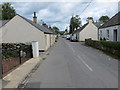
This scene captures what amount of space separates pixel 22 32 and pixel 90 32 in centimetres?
2988

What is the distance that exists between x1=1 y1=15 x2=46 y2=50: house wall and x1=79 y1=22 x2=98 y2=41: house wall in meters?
28.3

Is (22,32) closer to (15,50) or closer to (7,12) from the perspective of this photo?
(15,50)

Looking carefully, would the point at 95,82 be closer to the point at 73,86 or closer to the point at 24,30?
the point at 73,86

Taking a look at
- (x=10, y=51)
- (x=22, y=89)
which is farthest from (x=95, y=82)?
(x=10, y=51)

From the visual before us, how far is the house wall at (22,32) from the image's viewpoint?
23.2 meters

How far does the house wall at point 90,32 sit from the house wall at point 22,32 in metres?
28.3

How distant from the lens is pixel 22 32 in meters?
23.5

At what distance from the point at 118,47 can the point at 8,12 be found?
73867 mm

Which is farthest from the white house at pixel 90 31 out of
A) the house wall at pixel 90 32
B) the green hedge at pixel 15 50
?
the green hedge at pixel 15 50

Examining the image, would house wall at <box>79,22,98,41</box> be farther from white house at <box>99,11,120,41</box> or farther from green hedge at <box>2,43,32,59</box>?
green hedge at <box>2,43,32,59</box>

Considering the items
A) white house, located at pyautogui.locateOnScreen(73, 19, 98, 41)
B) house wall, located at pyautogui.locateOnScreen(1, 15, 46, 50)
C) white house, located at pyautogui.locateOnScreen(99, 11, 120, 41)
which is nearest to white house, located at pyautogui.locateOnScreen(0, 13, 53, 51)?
house wall, located at pyautogui.locateOnScreen(1, 15, 46, 50)

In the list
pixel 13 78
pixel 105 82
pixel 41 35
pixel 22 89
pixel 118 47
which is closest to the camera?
pixel 22 89

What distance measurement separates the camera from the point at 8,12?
8019 centimetres

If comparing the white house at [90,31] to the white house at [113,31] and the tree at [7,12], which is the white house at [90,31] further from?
the tree at [7,12]
